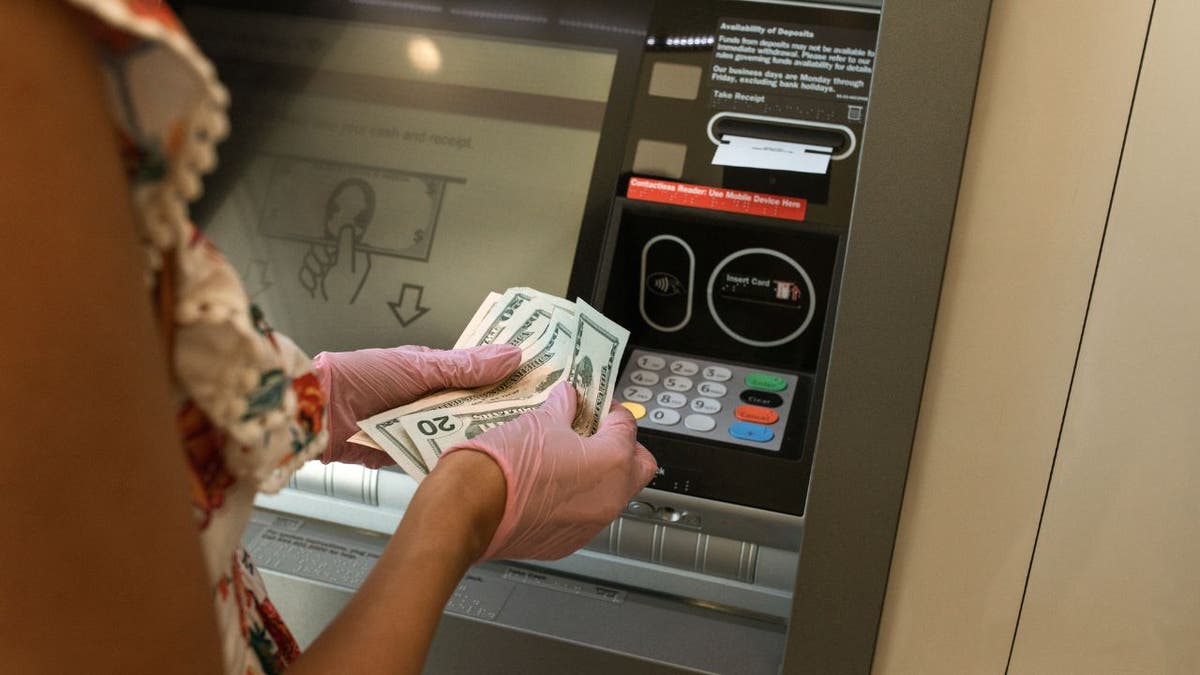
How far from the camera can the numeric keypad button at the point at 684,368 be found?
1.41m

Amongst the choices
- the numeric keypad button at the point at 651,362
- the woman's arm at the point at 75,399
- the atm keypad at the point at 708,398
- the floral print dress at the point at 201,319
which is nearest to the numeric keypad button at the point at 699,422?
the atm keypad at the point at 708,398

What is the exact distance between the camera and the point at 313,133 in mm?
1644

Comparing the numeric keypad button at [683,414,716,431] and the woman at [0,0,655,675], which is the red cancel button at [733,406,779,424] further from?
the woman at [0,0,655,675]

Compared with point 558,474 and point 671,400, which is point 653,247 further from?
point 558,474

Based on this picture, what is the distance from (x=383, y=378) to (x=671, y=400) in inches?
14.5

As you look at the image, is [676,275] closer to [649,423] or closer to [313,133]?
[649,423]

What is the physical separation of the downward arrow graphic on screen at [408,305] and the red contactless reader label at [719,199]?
0.35 metres

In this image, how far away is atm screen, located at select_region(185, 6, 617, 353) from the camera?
5.04ft

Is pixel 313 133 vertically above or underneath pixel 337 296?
above

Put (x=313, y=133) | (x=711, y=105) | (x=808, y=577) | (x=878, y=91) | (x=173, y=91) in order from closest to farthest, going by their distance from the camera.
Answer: (x=173, y=91) → (x=878, y=91) → (x=808, y=577) → (x=711, y=105) → (x=313, y=133)

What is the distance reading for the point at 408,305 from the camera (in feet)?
5.09

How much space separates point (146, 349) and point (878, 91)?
0.80m

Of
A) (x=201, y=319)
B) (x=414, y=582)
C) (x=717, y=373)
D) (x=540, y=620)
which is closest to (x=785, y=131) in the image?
(x=717, y=373)

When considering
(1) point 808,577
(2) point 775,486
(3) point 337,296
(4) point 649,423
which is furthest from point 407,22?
(1) point 808,577
